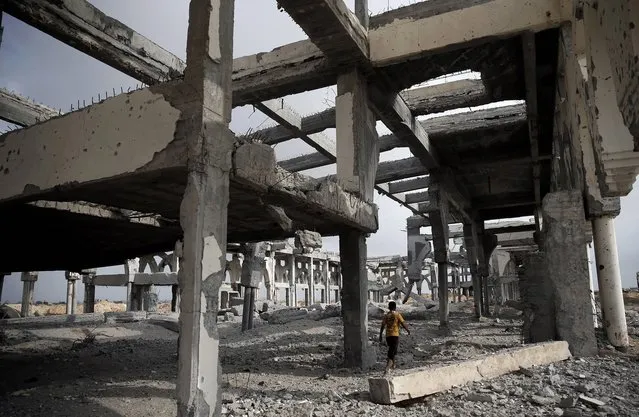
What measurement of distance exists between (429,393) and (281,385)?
249 centimetres

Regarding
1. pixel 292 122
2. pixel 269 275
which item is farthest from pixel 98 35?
pixel 269 275

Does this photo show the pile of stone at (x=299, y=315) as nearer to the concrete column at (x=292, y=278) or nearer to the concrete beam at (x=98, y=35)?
the concrete beam at (x=98, y=35)

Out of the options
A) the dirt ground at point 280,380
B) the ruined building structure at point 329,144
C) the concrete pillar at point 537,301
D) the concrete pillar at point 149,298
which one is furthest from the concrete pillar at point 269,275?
the concrete pillar at point 537,301

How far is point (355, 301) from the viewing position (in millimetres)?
8109

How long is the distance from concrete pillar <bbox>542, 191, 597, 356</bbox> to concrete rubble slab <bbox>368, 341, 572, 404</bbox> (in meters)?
0.67

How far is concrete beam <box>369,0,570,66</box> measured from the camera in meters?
7.48

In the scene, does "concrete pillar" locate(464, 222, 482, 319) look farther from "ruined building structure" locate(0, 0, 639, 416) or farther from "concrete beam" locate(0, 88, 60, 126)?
"concrete beam" locate(0, 88, 60, 126)

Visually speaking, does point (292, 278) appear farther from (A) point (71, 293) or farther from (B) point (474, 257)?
(B) point (474, 257)

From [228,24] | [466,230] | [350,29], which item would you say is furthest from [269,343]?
[466,230]

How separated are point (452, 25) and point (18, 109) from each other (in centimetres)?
955

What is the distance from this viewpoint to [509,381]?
5.52m

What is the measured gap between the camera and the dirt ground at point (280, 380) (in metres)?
4.75

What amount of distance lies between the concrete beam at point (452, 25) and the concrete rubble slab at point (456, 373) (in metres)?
5.00

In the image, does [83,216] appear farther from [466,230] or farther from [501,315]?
[501,315]
